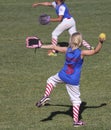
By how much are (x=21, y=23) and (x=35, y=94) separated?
11.1m

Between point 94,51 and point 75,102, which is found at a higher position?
point 94,51

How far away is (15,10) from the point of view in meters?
28.1

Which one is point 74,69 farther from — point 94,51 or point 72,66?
point 94,51

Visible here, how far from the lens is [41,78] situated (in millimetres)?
16250

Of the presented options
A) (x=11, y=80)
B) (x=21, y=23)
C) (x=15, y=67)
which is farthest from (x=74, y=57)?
(x=21, y=23)

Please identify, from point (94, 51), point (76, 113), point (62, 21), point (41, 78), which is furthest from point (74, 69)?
point (62, 21)

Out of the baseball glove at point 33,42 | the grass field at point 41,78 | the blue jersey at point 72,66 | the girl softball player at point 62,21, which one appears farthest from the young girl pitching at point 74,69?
the girl softball player at point 62,21

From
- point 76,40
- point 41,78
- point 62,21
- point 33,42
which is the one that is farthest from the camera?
point 62,21

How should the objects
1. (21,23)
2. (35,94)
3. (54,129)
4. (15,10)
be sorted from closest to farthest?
1. (54,129)
2. (35,94)
3. (21,23)
4. (15,10)

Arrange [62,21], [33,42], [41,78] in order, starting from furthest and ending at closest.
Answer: [62,21] → [41,78] → [33,42]

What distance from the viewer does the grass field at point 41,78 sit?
1254cm

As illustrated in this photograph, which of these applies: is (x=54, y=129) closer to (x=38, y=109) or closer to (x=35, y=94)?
(x=38, y=109)

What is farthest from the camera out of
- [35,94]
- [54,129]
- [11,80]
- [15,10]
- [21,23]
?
[15,10]

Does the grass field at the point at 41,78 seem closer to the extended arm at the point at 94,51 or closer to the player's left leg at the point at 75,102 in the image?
the player's left leg at the point at 75,102
